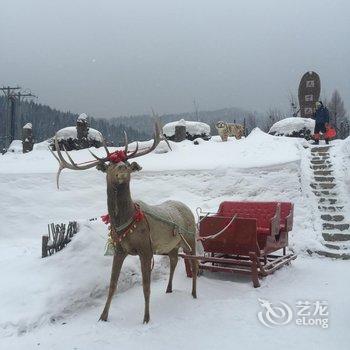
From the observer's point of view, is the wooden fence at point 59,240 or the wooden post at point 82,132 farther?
the wooden post at point 82,132

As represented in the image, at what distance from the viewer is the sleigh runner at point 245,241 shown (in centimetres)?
725

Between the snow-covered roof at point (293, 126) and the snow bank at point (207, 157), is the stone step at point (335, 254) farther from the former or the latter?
the snow-covered roof at point (293, 126)

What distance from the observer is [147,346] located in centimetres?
484

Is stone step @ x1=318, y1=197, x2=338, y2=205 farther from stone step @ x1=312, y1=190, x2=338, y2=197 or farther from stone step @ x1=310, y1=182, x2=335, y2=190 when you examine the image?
stone step @ x1=310, y1=182, x2=335, y2=190

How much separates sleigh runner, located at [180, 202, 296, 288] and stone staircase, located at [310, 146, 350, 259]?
62.2 inches

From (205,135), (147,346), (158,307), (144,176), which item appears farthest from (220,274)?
(205,135)

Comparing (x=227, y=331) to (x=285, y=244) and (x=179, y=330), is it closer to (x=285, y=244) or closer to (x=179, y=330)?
(x=179, y=330)

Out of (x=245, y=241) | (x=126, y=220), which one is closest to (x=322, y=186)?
(x=245, y=241)

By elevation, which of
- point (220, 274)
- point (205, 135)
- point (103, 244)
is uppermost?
point (205, 135)

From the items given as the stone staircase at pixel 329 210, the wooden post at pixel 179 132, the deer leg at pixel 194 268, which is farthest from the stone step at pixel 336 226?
the wooden post at pixel 179 132

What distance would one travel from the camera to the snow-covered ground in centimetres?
507

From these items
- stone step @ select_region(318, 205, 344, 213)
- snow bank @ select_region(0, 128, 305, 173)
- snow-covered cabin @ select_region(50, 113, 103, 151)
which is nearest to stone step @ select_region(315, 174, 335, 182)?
snow bank @ select_region(0, 128, 305, 173)

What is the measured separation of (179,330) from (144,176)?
867 cm

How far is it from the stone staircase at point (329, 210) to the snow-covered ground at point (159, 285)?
0.73 ft
